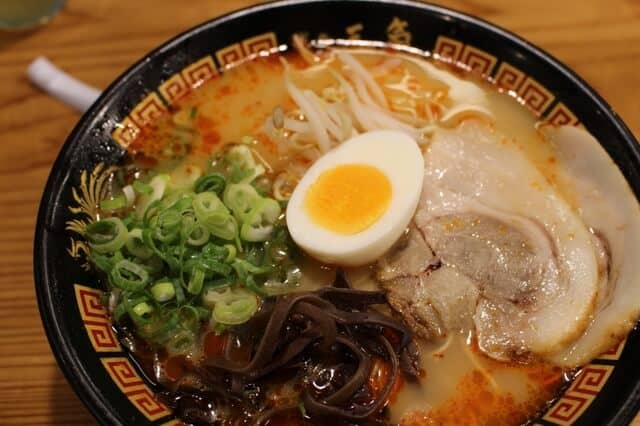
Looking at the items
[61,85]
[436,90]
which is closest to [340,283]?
[436,90]

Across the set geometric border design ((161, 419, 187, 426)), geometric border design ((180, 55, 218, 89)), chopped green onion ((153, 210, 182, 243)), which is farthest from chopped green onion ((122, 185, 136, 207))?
geometric border design ((161, 419, 187, 426))

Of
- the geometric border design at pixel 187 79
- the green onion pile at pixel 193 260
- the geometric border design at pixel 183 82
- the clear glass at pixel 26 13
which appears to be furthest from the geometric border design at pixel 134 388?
the clear glass at pixel 26 13

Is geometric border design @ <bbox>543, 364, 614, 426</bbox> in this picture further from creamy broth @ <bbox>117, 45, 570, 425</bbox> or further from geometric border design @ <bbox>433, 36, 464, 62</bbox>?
geometric border design @ <bbox>433, 36, 464, 62</bbox>

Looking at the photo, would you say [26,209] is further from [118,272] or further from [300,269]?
[300,269]

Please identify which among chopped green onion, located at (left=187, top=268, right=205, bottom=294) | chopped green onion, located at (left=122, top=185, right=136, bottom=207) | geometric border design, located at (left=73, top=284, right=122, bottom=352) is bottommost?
geometric border design, located at (left=73, top=284, right=122, bottom=352)

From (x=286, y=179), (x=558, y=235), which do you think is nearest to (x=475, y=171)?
(x=558, y=235)

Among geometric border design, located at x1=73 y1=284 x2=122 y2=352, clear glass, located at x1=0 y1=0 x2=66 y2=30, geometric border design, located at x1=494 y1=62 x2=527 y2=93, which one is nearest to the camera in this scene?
geometric border design, located at x1=73 y1=284 x2=122 y2=352
